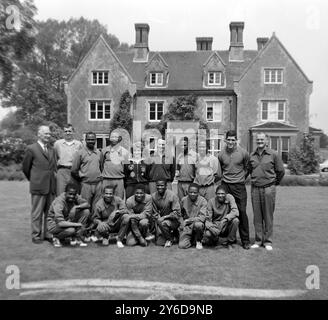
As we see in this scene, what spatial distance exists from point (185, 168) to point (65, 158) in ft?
8.62

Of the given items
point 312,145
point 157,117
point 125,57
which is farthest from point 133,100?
point 312,145

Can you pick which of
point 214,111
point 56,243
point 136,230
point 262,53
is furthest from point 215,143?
point 56,243

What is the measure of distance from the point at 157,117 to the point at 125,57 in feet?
25.3

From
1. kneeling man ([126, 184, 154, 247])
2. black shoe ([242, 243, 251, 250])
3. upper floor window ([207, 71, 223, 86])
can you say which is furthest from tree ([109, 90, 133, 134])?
black shoe ([242, 243, 251, 250])

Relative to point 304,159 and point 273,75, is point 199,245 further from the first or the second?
point 273,75

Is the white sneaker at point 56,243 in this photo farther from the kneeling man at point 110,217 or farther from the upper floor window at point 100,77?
the upper floor window at point 100,77

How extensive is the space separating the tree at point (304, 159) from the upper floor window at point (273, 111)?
11.9ft

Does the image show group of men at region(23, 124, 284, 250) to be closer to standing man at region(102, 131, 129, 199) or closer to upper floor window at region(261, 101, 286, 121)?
standing man at region(102, 131, 129, 199)

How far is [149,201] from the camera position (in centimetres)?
857

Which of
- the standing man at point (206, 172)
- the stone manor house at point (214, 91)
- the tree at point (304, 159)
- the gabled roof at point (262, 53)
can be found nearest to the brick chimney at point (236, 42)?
the stone manor house at point (214, 91)

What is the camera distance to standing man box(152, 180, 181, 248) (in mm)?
8289

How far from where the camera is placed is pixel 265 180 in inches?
319
